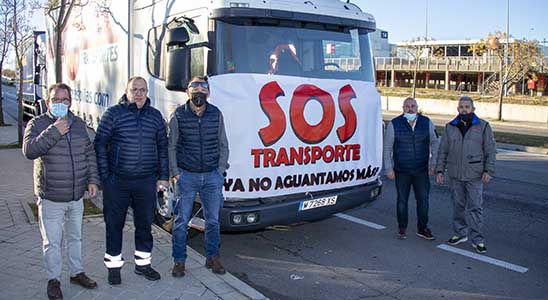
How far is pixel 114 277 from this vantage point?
4.88 m

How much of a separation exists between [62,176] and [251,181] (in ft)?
6.30

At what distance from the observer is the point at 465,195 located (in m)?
6.59

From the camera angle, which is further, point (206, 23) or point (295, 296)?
point (206, 23)

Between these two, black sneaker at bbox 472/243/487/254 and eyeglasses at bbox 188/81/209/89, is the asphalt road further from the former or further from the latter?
eyeglasses at bbox 188/81/209/89

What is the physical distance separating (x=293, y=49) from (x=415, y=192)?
249cm

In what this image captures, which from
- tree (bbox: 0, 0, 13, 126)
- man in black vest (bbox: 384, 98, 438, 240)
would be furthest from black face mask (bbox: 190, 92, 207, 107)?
tree (bbox: 0, 0, 13, 126)

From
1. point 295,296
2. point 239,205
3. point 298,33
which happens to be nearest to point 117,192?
point 239,205

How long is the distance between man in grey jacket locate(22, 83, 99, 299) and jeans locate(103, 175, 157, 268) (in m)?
0.28

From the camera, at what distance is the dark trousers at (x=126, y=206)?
481 cm

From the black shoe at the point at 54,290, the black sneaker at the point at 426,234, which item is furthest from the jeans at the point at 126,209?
the black sneaker at the point at 426,234

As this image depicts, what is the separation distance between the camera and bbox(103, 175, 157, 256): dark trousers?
481cm

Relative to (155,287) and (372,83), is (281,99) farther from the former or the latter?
(155,287)

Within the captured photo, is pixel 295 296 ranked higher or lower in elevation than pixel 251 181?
lower

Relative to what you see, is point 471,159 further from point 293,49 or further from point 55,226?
point 55,226
